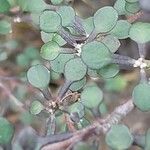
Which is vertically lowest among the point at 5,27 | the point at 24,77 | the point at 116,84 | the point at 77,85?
the point at 116,84

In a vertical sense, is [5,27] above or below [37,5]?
below

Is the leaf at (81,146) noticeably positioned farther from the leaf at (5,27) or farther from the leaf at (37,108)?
the leaf at (5,27)

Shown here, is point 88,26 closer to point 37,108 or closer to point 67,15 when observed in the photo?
point 67,15

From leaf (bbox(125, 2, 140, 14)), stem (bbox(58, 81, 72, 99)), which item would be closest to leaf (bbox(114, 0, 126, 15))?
leaf (bbox(125, 2, 140, 14))

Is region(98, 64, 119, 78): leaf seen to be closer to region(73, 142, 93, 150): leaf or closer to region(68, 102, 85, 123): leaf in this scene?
region(68, 102, 85, 123): leaf

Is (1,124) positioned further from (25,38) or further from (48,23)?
(25,38)

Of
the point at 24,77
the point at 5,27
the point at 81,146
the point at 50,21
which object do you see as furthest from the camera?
the point at 24,77

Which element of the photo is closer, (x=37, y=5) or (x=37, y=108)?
(x=37, y=108)

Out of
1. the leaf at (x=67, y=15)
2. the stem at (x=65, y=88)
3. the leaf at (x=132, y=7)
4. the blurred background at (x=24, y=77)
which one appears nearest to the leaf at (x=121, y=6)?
the leaf at (x=132, y=7)

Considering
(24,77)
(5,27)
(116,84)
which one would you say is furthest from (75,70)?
(116,84)
